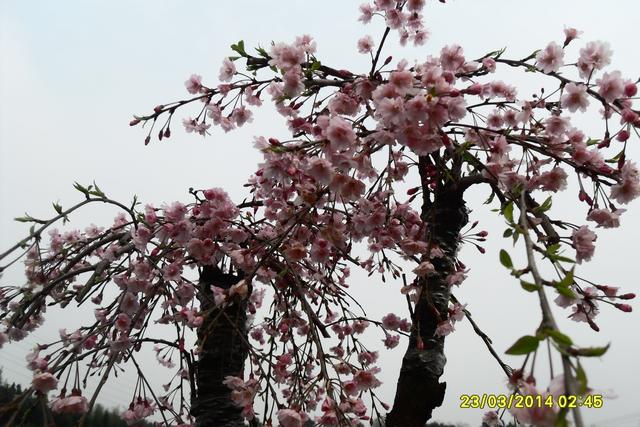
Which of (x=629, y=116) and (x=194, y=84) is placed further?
(x=194, y=84)

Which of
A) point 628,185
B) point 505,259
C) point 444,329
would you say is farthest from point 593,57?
point 505,259

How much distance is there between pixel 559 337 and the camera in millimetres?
624

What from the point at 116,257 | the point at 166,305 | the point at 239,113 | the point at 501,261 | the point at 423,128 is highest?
the point at 239,113

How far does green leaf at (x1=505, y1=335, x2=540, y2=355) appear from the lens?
2.17ft

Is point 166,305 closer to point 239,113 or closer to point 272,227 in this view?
point 272,227

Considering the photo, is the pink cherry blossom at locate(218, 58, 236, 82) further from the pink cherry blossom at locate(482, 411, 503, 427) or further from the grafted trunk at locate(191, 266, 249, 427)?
the pink cherry blossom at locate(482, 411, 503, 427)

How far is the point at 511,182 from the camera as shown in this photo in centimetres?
173

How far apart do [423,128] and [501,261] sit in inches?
29.0

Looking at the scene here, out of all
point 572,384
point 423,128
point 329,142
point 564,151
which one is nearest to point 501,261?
point 572,384

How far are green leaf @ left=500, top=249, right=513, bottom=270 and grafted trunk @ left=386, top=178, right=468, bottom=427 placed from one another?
848mm

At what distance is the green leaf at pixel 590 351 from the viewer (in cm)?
57

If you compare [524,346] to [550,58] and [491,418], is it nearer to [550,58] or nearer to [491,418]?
[550,58]

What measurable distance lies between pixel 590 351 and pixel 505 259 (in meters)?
Answer: 0.22

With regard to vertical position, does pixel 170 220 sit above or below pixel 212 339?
above
